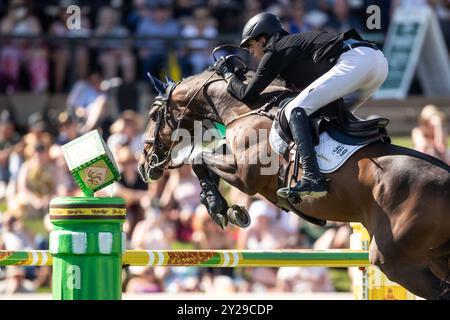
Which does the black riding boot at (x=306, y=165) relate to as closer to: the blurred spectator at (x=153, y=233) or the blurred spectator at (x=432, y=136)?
the blurred spectator at (x=153, y=233)

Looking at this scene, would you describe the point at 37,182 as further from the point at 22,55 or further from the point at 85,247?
the point at 85,247

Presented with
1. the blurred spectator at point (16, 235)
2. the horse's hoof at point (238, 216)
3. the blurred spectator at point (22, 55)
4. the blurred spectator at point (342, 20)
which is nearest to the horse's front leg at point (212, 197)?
the horse's hoof at point (238, 216)

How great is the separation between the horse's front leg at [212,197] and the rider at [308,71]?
67 centimetres

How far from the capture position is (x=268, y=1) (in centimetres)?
1736

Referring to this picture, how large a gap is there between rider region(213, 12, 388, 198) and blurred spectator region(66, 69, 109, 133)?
7.04 m

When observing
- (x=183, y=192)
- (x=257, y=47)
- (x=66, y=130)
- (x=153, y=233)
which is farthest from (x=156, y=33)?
(x=257, y=47)

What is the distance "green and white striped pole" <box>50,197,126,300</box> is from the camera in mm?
6570

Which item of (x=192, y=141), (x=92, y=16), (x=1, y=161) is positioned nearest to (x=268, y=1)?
(x=92, y=16)

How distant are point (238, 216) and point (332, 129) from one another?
38.6 inches

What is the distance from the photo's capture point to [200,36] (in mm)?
15773

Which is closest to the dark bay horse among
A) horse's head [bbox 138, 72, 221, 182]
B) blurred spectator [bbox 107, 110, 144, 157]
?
horse's head [bbox 138, 72, 221, 182]

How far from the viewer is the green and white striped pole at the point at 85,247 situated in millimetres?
6570
